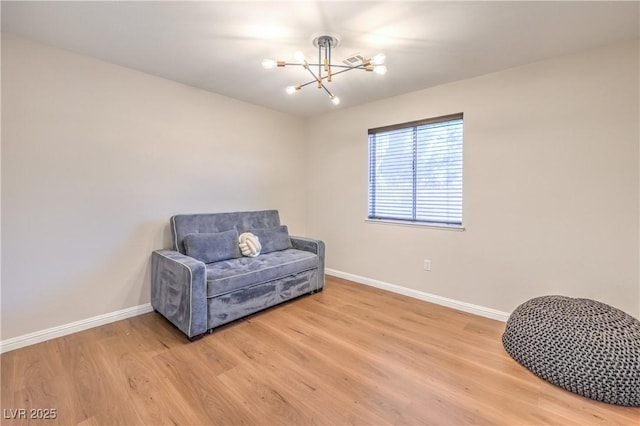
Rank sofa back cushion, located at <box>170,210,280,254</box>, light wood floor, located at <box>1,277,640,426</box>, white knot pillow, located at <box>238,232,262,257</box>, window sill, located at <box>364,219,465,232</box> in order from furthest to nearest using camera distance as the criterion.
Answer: white knot pillow, located at <box>238,232,262,257</box>, window sill, located at <box>364,219,465,232</box>, sofa back cushion, located at <box>170,210,280,254</box>, light wood floor, located at <box>1,277,640,426</box>

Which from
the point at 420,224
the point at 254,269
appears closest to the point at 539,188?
the point at 420,224

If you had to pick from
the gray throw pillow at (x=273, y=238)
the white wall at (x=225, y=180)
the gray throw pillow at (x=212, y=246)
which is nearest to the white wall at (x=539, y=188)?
the white wall at (x=225, y=180)

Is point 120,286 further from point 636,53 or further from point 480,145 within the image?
point 636,53

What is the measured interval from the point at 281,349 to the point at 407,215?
2103 millimetres

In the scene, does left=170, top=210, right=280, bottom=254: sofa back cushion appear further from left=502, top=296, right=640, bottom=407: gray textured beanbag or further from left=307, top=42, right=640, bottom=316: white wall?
left=502, top=296, right=640, bottom=407: gray textured beanbag

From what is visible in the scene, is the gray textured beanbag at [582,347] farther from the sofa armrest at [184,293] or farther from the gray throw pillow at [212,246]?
the gray throw pillow at [212,246]

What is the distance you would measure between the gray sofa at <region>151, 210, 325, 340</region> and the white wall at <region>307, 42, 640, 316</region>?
3.98 feet

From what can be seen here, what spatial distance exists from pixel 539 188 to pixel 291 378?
258cm

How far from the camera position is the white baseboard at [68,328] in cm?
217

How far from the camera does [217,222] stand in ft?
10.7

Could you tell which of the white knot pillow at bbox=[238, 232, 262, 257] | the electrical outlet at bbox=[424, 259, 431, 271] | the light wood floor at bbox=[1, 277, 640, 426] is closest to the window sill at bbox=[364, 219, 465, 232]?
the electrical outlet at bbox=[424, 259, 431, 271]

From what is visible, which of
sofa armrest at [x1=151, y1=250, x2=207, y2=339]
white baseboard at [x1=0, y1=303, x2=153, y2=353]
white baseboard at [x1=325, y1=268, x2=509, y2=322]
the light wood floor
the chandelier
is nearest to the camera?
the light wood floor

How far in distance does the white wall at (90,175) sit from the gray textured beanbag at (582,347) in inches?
127

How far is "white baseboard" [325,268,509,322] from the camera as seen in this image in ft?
9.20
